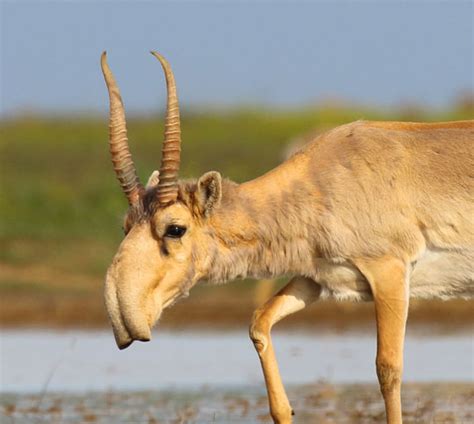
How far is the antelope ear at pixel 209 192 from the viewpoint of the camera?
31.7 ft

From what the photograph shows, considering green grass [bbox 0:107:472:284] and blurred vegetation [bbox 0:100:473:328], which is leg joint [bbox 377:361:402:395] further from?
green grass [bbox 0:107:472:284]

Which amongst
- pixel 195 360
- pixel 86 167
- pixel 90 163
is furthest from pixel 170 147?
pixel 90 163

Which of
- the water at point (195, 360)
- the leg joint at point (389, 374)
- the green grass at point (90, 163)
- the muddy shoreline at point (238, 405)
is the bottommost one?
the green grass at point (90, 163)

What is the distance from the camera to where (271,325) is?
34.0 ft

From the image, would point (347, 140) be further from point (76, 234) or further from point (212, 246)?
point (76, 234)

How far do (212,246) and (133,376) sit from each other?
181 inches

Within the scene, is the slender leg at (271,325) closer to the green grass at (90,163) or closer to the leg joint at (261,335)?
the leg joint at (261,335)

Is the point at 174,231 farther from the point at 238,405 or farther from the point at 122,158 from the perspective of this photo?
the point at 238,405

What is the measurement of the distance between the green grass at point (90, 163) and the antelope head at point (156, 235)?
1269 cm

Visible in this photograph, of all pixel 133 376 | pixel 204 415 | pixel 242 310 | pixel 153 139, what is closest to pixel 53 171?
pixel 153 139

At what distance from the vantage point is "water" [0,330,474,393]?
13742mm

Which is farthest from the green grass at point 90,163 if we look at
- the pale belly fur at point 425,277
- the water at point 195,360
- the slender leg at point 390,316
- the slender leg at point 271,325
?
the slender leg at point 390,316

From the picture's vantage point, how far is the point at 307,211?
10.1 metres

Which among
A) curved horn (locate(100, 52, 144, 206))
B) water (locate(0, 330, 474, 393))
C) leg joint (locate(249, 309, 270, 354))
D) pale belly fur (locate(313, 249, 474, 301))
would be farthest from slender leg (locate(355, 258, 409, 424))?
water (locate(0, 330, 474, 393))
